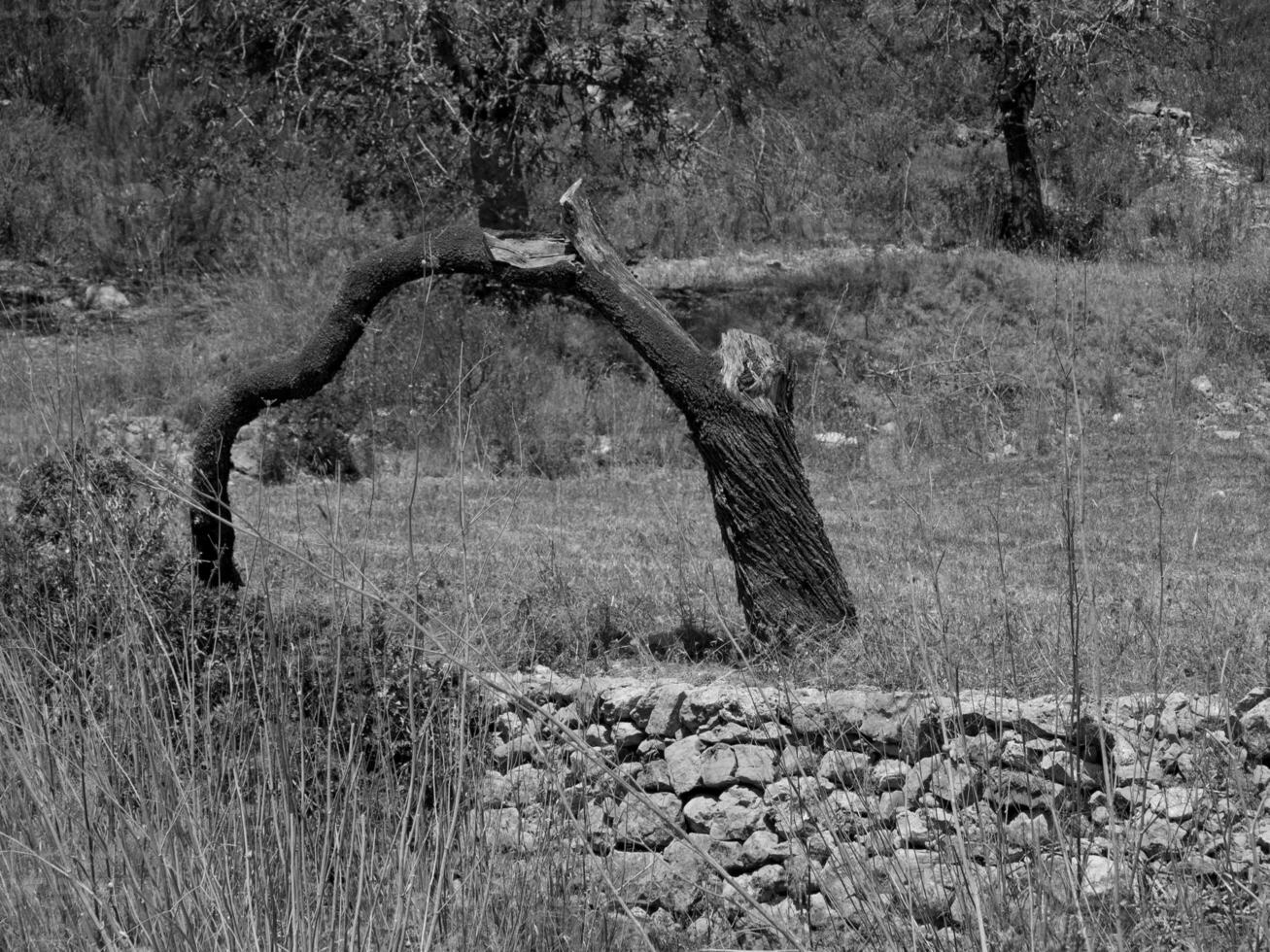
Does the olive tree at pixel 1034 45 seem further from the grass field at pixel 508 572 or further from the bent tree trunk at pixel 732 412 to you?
the bent tree trunk at pixel 732 412

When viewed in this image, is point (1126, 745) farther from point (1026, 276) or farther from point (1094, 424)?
point (1026, 276)

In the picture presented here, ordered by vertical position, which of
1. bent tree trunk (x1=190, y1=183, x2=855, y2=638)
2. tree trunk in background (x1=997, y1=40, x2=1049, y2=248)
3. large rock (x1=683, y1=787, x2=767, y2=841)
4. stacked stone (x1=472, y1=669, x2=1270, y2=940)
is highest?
tree trunk in background (x1=997, y1=40, x2=1049, y2=248)

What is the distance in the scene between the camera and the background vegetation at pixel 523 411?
310cm

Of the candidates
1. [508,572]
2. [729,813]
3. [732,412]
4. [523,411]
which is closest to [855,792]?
[729,813]

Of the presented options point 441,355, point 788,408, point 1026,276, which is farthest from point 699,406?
point 1026,276

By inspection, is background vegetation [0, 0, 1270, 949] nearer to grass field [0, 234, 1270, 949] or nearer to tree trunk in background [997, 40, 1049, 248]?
grass field [0, 234, 1270, 949]

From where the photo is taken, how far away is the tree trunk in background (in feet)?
53.0

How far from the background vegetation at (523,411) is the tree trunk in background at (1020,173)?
0.84ft

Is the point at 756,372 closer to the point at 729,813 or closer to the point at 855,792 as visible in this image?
the point at 729,813

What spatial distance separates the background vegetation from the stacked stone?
193mm

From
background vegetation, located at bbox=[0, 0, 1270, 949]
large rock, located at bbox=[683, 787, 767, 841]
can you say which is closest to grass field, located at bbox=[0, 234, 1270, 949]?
background vegetation, located at bbox=[0, 0, 1270, 949]

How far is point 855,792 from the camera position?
3.53 metres

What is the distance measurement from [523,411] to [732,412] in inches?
221

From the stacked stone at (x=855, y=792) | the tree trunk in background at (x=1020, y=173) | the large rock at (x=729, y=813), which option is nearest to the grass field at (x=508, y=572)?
the stacked stone at (x=855, y=792)
